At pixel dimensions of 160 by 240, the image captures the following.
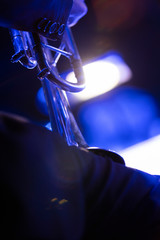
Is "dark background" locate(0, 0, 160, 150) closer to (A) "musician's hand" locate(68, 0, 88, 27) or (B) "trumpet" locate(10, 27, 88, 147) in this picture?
(A) "musician's hand" locate(68, 0, 88, 27)

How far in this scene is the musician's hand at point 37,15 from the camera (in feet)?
1.28

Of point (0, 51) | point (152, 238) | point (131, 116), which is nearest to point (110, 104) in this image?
point (131, 116)

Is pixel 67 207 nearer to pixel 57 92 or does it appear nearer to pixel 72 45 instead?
pixel 57 92

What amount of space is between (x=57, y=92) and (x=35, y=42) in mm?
134

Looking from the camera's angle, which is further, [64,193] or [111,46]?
[111,46]

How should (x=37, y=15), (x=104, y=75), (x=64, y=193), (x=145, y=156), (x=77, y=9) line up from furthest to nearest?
(x=104, y=75)
(x=145, y=156)
(x=77, y=9)
(x=37, y=15)
(x=64, y=193)

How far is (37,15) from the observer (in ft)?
1.43

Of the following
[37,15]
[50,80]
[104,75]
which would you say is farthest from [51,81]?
[104,75]

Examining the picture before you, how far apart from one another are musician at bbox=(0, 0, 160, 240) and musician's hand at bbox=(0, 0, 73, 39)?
0.21 metres

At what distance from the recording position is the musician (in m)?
0.22

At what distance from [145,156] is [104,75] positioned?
63cm

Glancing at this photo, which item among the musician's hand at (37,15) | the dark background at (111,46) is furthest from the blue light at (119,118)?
the musician's hand at (37,15)

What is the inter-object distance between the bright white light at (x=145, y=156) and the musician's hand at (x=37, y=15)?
1077 millimetres

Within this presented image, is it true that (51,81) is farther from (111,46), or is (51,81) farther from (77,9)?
A: (111,46)
